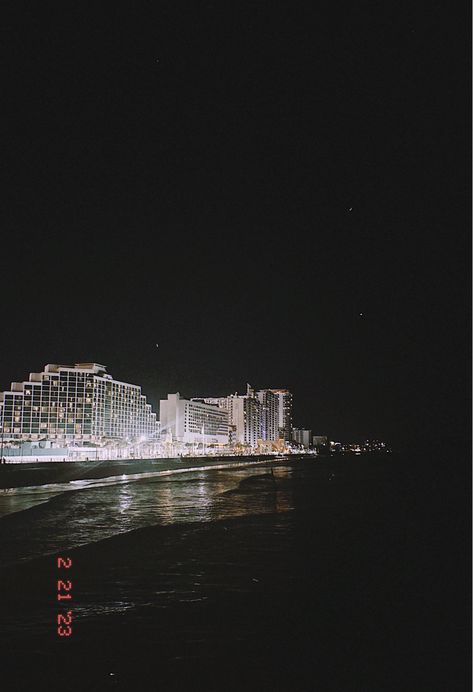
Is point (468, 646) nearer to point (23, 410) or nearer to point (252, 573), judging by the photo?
point (252, 573)

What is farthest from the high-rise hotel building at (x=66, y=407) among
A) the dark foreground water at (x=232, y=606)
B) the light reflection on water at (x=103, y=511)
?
the dark foreground water at (x=232, y=606)

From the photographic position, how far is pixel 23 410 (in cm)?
14362

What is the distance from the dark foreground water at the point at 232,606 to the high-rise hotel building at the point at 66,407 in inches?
4994

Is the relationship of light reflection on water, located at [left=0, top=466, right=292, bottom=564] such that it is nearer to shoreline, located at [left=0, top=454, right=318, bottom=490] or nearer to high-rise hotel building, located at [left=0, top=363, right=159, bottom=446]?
shoreline, located at [left=0, top=454, right=318, bottom=490]

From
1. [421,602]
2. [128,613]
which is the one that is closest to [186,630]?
[128,613]

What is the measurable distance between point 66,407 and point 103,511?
130783 millimetres

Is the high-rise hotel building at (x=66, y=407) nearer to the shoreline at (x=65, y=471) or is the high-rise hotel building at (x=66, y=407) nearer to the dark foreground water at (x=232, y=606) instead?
the shoreline at (x=65, y=471)

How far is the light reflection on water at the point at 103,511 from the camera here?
1744 centimetres

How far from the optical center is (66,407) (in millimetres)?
150000

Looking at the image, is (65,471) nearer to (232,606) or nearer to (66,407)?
(232,606)

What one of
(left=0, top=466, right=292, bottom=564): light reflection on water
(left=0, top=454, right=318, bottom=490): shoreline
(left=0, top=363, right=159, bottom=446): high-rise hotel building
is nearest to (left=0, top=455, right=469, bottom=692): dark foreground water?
(left=0, top=466, right=292, bottom=564): light reflection on water

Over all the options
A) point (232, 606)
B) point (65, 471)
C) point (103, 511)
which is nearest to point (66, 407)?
point (65, 471)

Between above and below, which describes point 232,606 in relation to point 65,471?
above

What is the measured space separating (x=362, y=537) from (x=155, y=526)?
6.79 m
